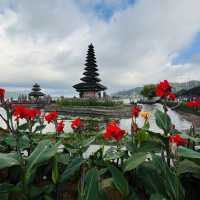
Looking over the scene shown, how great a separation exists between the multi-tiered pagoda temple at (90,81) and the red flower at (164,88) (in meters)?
33.1

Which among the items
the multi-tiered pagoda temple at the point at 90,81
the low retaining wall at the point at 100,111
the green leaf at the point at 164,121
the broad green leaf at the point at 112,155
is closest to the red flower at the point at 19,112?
the broad green leaf at the point at 112,155

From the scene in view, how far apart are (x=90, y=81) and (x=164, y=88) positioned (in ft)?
110

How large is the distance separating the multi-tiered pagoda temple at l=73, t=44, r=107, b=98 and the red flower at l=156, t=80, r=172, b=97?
33074 millimetres

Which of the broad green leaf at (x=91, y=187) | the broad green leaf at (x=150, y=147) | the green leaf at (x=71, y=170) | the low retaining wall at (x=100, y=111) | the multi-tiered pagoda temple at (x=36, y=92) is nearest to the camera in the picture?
the broad green leaf at (x=91, y=187)

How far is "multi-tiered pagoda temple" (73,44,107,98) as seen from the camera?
3518cm

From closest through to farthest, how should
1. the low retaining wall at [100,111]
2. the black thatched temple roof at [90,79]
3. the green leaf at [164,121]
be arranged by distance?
1. the green leaf at [164,121]
2. the low retaining wall at [100,111]
3. the black thatched temple roof at [90,79]

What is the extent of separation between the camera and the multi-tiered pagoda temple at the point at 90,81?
115 feet

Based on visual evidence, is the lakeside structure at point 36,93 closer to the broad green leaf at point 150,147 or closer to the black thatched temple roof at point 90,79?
the black thatched temple roof at point 90,79

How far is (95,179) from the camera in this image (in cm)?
123

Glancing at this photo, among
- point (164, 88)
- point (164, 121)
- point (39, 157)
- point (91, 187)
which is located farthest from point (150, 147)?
point (39, 157)

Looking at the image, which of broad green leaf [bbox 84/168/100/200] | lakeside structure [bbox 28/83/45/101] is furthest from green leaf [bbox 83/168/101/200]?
lakeside structure [bbox 28/83/45/101]

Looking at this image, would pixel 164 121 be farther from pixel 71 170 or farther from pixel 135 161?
pixel 71 170

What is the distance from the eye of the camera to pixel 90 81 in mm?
35188

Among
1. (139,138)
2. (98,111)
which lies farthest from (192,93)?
(139,138)
